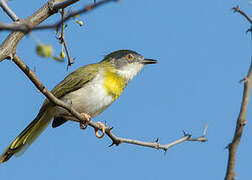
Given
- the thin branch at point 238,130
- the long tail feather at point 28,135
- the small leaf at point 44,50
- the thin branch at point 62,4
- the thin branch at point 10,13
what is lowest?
the thin branch at point 238,130

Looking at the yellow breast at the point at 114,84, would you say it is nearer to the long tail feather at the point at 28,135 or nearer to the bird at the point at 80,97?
the bird at the point at 80,97

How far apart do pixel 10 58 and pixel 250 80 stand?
7.16ft

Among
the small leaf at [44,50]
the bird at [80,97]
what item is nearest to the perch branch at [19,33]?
the small leaf at [44,50]

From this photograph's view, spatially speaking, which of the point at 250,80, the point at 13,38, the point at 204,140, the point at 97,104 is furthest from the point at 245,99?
the point at 97,104

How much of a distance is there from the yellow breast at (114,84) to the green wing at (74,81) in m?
0.26

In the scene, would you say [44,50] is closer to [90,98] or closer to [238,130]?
[238,130]

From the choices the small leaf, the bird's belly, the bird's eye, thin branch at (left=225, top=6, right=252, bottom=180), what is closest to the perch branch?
the small leaf

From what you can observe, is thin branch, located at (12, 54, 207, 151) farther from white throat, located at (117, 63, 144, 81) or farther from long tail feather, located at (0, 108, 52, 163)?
white throat, located at (117, 63, 144, 81)

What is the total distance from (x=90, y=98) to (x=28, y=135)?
123 cm

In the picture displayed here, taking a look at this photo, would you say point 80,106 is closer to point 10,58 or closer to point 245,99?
point 10,58

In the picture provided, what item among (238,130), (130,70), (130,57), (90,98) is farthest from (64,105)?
(130,57)

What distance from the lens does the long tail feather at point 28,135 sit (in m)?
5.63

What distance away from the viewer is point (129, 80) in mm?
7262

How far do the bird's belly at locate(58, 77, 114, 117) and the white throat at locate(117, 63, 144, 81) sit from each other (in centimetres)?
89
